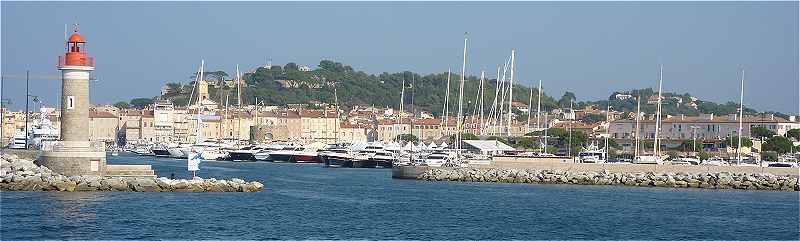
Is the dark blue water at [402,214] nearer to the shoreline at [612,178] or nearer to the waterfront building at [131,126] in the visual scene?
the shoreline at [612,178]

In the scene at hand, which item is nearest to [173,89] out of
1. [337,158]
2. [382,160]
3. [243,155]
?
[243,155]

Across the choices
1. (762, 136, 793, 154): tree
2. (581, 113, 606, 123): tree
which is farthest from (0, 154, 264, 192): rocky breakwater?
(581, 113, 606, 123): tree

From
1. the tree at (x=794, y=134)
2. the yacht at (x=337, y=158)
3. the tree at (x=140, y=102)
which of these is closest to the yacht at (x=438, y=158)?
the yacht at (x=337, y=158)

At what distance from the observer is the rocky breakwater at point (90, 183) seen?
32.2 metres

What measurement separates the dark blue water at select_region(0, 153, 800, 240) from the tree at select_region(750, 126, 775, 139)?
33.8 m

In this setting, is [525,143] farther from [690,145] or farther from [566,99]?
[566,99]

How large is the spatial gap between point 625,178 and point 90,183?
18.8m

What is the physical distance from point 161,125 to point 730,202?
80074 mm

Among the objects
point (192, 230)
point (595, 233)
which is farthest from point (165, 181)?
point (595, 233)

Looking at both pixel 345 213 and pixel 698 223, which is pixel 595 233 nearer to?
pixel 698 223

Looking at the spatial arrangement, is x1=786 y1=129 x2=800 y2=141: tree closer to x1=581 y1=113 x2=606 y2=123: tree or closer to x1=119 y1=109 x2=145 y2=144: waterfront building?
x1=119 y1=109 x2=145 y2=144: waterfront building

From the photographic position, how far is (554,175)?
44.3 metres

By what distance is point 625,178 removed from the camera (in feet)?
143

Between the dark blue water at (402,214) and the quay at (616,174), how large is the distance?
280cm
